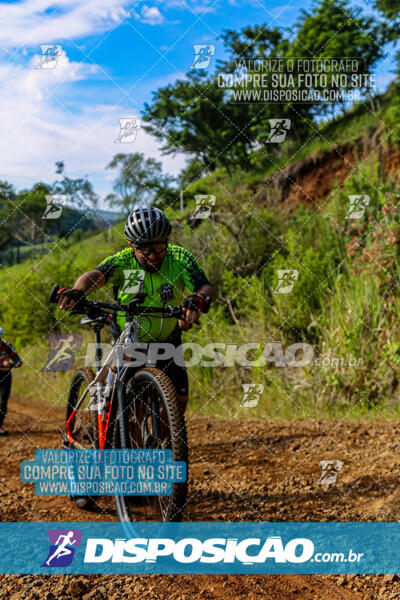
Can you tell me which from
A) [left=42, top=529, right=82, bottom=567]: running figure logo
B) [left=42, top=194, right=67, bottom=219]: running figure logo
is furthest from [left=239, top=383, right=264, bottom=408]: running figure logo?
[left=42, top=529, right=82, bottom=567]: running figure logo

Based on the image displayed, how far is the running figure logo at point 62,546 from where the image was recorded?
351 centimetres

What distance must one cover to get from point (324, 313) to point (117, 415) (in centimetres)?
531

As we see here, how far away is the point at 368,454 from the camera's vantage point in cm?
545

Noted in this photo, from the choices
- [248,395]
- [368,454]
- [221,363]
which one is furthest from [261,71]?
[368,454]

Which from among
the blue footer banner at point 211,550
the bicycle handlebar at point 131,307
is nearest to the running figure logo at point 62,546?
the blue footer banner at point 211,550

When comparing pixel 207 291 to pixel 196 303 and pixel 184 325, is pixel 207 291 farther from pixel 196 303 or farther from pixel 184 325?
pixel 196 303

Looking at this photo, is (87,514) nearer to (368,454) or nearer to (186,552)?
(186,552)

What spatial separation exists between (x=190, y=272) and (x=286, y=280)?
5029 millimetres

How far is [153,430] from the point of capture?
361cm

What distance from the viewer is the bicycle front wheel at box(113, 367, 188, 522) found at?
10.9 feet

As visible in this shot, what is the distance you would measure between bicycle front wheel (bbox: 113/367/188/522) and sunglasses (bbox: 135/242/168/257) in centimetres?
102

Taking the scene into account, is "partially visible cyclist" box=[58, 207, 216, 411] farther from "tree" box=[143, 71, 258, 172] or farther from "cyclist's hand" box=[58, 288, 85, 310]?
"tree" box=[143, 71, 258, 172]

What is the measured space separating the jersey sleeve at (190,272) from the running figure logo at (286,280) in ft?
15.8

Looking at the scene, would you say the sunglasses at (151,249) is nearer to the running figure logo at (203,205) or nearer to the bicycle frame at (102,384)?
the bicycle frame at (102,384)
